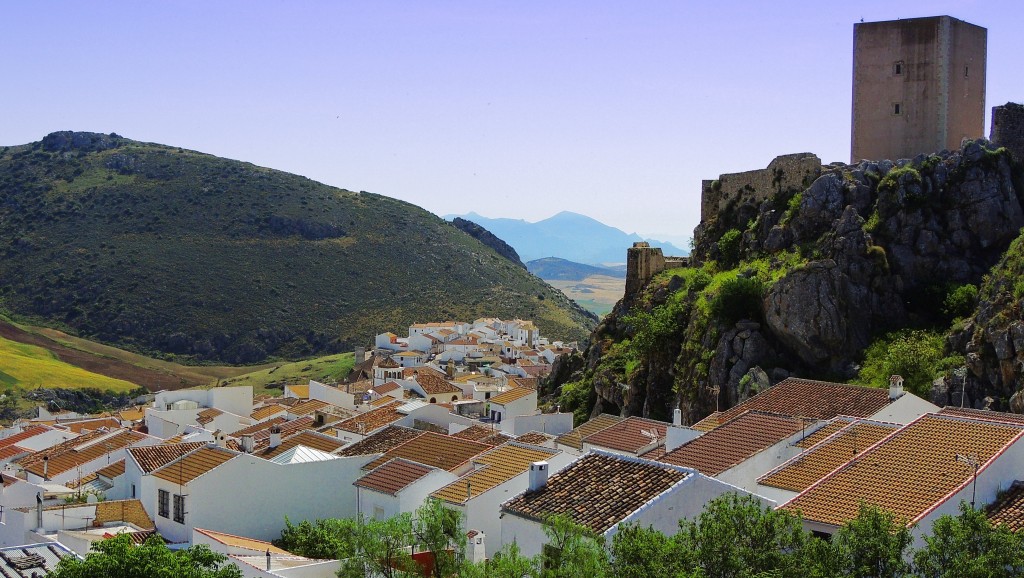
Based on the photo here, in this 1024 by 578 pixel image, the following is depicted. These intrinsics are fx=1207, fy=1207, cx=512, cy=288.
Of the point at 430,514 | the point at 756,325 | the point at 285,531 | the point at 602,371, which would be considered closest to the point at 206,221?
the point at 602,371

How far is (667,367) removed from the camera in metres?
44.0

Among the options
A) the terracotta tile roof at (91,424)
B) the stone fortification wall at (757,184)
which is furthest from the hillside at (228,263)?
the stone fortification wall at (757,184)

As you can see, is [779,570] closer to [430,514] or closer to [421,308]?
[430,514]

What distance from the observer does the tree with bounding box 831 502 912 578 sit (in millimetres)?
14914

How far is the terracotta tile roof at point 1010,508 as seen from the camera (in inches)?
679

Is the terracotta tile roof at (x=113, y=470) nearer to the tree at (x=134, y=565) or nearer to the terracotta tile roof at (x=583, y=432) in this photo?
the terracotta tile roof at (x=583, y=432)

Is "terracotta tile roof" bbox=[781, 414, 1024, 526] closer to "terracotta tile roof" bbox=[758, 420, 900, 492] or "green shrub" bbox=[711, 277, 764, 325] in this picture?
"terracotta tile roof" bbox=[758, 420, 900, 492]

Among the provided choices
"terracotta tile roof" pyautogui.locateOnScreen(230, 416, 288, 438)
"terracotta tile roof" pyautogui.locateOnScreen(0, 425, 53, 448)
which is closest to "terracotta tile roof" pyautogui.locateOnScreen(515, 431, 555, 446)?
"terracotta tile roof" pyautogui.locateOnScreen(230, 416, 288, 438)

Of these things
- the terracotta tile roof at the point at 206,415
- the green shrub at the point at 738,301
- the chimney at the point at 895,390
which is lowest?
the terracotta tile roof at the point at 206,415

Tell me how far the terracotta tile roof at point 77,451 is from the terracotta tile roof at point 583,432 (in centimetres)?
1396

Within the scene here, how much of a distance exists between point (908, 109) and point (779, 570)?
33.0 meters

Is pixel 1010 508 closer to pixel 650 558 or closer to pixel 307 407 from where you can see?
pixel 650 558

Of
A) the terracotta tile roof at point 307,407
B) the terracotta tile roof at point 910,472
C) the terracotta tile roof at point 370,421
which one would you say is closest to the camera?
the terracotta tile roof at point 910,472

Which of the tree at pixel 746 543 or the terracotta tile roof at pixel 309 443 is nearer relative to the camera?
the tree at pixel 746 543
